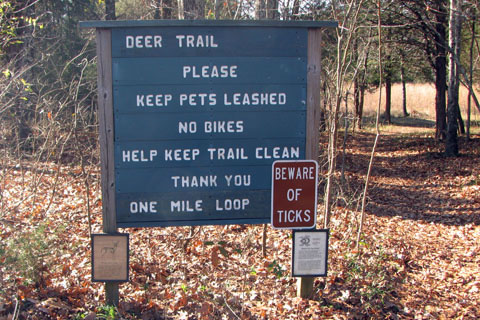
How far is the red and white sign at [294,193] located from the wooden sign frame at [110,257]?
4.93 ft

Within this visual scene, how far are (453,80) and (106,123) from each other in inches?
546

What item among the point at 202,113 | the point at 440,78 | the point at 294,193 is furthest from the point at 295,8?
the point at 440,78

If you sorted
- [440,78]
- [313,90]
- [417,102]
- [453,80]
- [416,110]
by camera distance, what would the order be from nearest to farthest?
[313,90] < [453,80] < [440,78] < [416,110] < [417,102]

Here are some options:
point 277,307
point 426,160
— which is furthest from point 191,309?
point 426,160

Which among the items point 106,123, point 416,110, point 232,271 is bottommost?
point 232,271

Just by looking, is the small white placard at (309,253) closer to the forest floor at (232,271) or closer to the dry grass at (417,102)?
the forest floor at (232,271)

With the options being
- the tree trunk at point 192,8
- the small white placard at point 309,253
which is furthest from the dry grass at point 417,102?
the small white placard at point 309,253

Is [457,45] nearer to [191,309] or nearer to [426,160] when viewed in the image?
[426,160]

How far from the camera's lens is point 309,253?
4.73m

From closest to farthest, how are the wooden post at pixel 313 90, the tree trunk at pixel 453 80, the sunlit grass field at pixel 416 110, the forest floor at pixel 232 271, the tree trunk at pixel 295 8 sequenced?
the wooden post at pixel 313 90 < the forest floor at pixel 232 271 < the tree trunk at pixel 295 8 < the tree trunk at pixel 453 80 < the sunlit grass field at pixel 416 110

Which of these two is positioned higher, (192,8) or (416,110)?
(192,8)

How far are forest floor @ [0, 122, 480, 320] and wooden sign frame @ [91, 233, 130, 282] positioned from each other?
316 millimetres

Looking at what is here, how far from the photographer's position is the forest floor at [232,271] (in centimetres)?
464

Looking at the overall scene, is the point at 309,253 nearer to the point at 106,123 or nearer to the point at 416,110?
the point at 106,123
